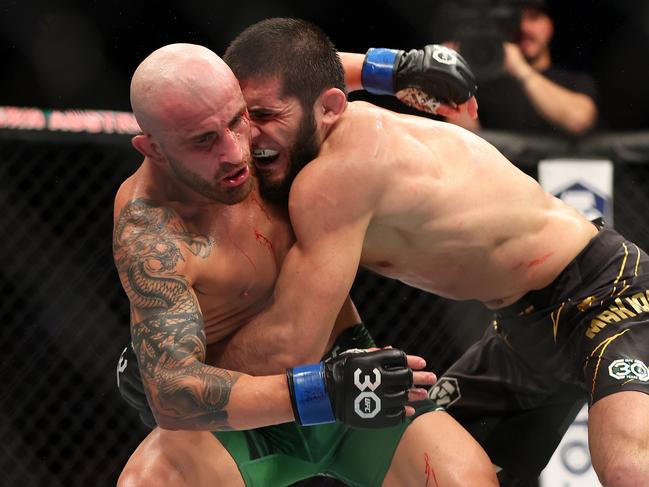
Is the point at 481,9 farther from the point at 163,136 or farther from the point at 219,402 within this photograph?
the point at 219,402

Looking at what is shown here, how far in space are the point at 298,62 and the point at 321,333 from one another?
1.59 ft

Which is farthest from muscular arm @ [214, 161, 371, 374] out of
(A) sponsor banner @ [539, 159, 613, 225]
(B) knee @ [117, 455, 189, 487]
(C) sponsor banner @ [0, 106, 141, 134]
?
(A) sponsor banner @ [539, 159, 613, 225]

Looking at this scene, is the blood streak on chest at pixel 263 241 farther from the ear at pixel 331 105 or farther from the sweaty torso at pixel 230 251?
the ear at pixel 331 105

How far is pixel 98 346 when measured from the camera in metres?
2.99

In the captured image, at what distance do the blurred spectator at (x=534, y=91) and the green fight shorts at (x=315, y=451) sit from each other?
103 cm

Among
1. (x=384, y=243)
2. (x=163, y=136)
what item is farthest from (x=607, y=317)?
(x=163, y=136)

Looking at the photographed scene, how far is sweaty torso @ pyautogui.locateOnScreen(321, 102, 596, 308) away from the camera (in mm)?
1786

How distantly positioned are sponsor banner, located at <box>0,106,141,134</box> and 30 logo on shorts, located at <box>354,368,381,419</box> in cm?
121

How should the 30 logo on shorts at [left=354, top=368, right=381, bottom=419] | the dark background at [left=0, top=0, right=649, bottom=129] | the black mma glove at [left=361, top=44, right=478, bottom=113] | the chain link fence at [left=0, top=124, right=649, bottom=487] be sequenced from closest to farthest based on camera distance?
the 30 logo on shorts at [left=354, top=368, right=381, bottom=419] < the black mma glove at [left=361, top=44, right=478, bottom=113] < the chain link fence at [left=0, top=124, right=649, bottom=487] < the dark background at [left=0, top=0, right=649, bottom=129]

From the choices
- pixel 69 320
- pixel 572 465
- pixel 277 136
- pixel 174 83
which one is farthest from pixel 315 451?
pixel 69 320

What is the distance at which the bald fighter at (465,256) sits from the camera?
1.68 metres

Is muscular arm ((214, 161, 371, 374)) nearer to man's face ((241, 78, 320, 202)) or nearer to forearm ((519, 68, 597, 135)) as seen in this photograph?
man's face ((241, 78, 320, 202))

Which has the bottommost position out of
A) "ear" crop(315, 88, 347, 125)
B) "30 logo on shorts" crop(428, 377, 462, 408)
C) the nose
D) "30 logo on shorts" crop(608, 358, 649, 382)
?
"30 logo on shorts" crop(428, 377, 462, 408)

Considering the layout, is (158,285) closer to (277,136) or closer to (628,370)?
(277,136)
